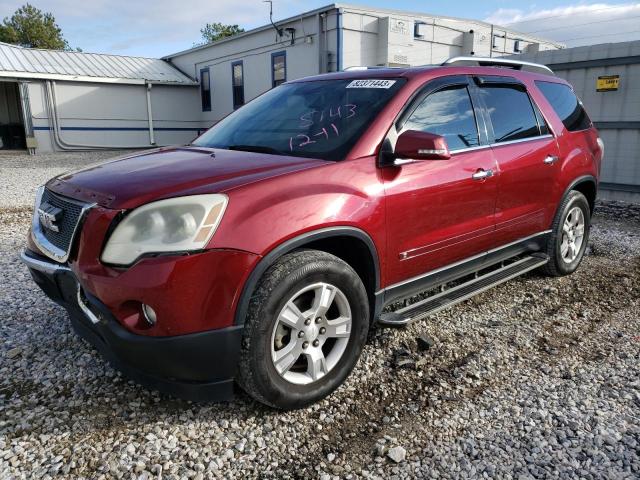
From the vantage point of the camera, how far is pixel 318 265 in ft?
8.28

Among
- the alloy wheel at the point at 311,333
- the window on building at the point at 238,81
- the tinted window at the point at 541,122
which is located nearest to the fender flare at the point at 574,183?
the tinted window at the point at 541,122

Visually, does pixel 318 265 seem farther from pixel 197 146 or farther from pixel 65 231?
pixel 197 146

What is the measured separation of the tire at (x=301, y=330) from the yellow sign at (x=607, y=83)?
7535 mm

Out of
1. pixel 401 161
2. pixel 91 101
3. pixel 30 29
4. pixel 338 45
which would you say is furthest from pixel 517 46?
pixel 30 29

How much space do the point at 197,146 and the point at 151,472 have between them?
2.18 metres

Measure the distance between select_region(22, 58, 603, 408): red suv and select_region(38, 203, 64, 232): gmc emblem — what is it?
0.02 meters

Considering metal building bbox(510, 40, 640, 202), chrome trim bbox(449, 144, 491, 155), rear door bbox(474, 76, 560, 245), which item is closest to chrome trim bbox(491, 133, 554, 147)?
A: rear door bbox(474, 76, 560, 245)

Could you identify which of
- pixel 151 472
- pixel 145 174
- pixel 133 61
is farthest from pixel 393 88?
pixel 133 61

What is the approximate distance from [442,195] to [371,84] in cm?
89

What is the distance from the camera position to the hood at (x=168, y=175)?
7.70 ft

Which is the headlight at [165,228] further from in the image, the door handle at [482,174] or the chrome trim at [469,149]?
the door handle at [482,174]

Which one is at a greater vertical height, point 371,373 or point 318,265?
point 318,265

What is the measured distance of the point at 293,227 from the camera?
244cm

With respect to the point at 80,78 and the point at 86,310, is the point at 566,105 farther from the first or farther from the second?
the point at 80,78
